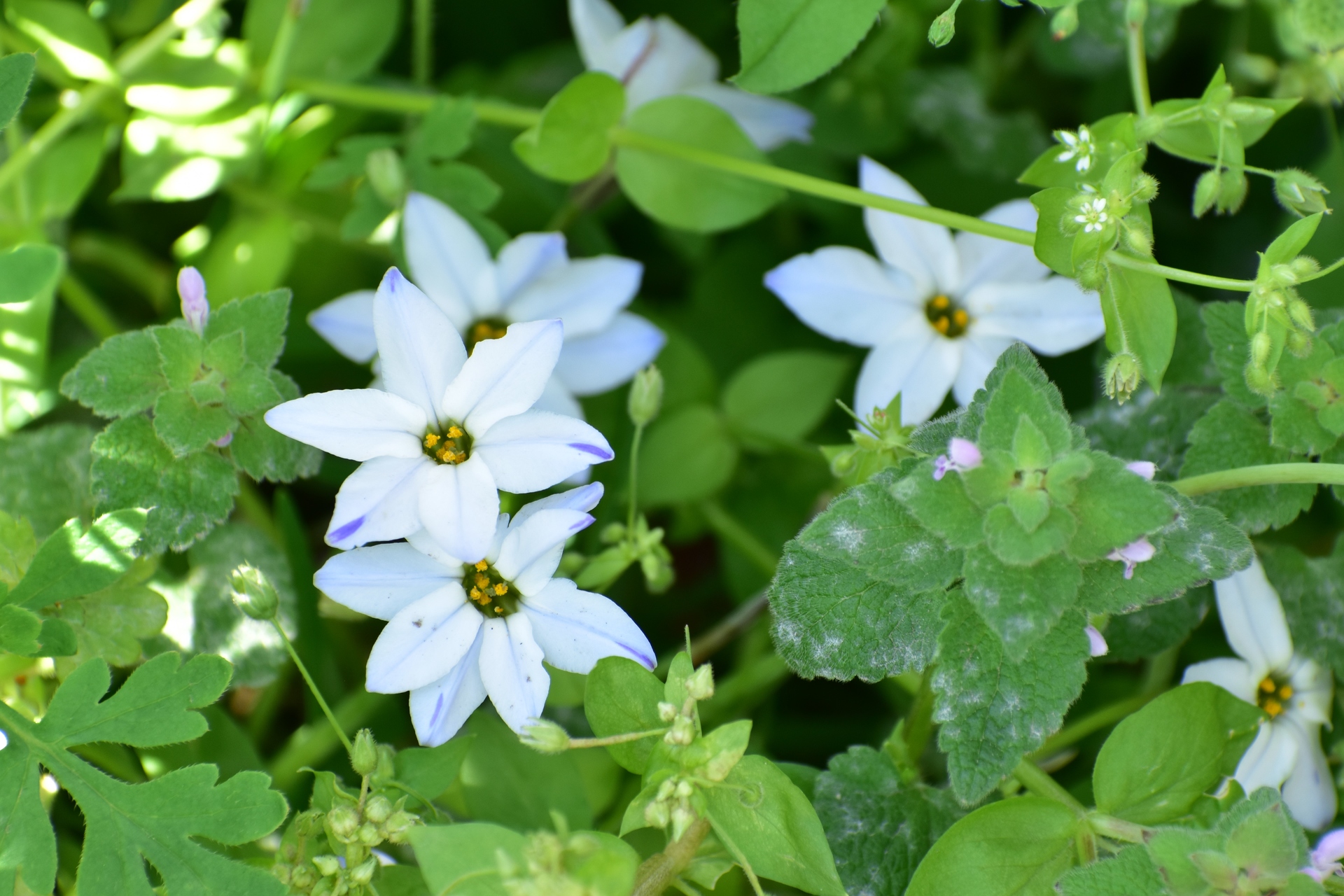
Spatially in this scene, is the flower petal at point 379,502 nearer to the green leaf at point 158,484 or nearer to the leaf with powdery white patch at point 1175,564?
the green leaf at point 158,484

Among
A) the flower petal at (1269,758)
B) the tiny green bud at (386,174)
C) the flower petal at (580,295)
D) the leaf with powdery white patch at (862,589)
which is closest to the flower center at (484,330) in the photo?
the flower petal at (580,295)

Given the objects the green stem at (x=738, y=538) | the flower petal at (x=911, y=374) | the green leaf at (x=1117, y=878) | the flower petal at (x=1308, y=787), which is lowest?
the green stem at (x=738, y=538)

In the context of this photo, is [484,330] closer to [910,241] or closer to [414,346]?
[414,346]

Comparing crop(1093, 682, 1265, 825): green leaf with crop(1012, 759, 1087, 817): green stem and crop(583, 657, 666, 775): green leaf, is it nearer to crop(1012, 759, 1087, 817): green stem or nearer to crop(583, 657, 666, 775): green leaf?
crop(1012, 759, 1087, 817): green stem

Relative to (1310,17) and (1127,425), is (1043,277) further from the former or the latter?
(1310,17)

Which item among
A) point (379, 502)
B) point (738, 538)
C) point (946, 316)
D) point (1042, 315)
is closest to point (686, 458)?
point (738, 538)
